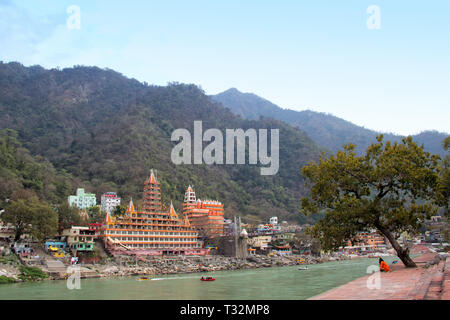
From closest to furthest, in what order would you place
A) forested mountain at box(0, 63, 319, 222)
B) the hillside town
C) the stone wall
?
the hillside town < the stone wall < forested mountain at box(0, 63, 319, 222)

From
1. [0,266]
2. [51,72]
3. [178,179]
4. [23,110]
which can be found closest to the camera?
[0,266]

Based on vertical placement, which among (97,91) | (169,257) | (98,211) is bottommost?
(169,257)

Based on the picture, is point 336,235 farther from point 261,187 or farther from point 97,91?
point 97,91

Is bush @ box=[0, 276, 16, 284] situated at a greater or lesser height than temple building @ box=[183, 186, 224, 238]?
lesser

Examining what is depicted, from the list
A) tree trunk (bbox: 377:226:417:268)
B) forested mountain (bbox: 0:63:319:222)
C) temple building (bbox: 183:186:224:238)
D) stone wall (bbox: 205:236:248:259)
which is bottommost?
stone wall (bbox: 205:236:248:259)

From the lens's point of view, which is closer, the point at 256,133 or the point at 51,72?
the point at 256,133

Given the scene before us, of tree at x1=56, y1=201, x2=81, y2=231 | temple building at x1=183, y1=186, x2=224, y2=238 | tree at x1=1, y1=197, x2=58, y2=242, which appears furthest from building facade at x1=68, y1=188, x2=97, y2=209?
tree at x1=1, y1=197, x2=58, y2=242

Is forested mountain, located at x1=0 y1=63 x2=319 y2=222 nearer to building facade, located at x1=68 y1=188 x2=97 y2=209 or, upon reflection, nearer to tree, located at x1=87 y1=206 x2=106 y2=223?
building facade, located at x1=68 y1=188 x2=97 y2=209

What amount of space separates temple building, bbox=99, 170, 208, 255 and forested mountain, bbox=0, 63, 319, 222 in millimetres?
21594

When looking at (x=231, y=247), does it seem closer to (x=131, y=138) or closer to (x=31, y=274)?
(x=31, y=274)

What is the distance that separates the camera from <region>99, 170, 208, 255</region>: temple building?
2219 inches

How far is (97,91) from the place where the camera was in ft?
629

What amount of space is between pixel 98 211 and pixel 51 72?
5573 inches
